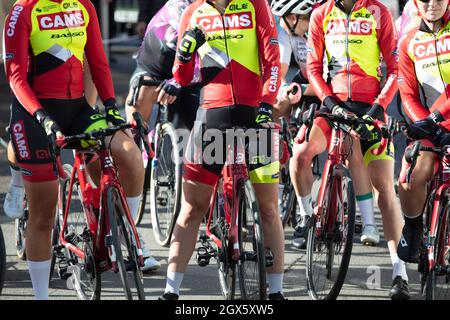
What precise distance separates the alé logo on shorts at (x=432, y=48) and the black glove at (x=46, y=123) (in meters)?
2.33

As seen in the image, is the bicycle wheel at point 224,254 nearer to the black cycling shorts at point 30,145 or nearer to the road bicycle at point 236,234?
the road bicycle at point 236,234

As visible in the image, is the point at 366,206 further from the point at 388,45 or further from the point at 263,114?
the point at 263,114

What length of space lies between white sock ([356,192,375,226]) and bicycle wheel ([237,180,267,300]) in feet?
4.75

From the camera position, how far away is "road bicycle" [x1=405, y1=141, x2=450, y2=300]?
641 cm

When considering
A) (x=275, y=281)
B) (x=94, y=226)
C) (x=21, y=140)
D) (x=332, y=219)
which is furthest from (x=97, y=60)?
(x=332, y=219)

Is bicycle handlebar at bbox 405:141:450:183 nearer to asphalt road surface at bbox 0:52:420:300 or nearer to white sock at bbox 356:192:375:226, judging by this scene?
asphalt road surface at bbox 0:52:420:300

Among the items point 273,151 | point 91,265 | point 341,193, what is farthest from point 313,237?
point 91,265

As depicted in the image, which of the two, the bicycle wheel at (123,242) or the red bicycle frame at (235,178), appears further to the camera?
the red bicycle frame at (235,178)

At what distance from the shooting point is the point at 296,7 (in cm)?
876

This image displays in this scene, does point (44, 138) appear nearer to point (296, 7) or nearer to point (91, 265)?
point (91, 265)

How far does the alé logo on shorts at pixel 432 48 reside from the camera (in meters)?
6.86

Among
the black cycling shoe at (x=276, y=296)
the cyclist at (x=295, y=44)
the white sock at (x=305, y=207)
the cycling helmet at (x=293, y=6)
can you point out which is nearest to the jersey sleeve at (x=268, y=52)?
the black cycling shoe at (x=276, y=296)

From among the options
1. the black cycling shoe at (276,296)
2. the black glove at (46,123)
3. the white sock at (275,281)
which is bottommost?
the black cycling shoe at (276,296)

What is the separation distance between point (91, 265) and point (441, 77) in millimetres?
2487
